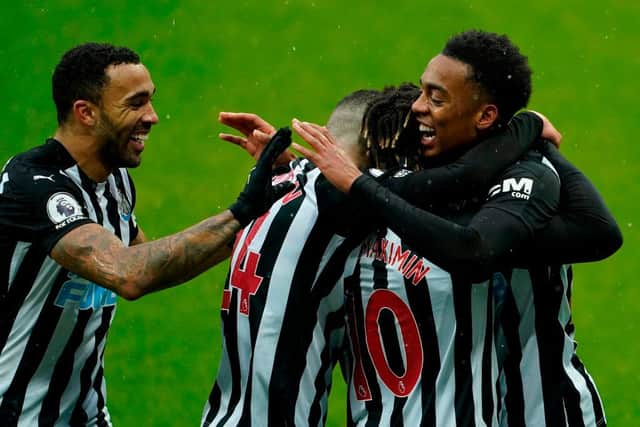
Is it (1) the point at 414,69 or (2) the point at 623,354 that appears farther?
(1) the point at 414,69

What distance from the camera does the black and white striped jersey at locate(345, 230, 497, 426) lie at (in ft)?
13.3

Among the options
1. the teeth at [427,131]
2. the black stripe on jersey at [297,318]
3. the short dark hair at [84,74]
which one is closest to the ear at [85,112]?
the short dark hair at [84,74]

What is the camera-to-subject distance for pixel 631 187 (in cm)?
705

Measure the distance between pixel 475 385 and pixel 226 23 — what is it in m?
3.97

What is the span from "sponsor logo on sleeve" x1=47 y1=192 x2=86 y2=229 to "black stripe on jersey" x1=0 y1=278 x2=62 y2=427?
258 mm

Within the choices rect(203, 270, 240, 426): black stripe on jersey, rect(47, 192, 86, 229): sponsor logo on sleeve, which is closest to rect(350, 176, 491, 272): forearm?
rect(203, 270, 240, 426): black stripe on jersey

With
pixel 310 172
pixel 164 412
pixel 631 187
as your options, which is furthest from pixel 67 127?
pixel 631 187

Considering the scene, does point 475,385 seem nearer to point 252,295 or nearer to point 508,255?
point 508,255

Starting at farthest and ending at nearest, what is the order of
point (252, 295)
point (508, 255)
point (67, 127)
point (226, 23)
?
point (226, 23), point (67, 127), point (252, 295), point (508, 255)

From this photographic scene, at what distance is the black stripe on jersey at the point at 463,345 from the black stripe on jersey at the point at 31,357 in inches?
52.3

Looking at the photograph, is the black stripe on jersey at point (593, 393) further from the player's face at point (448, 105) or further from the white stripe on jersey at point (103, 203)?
the white stripe on jersey at point (103, 203)

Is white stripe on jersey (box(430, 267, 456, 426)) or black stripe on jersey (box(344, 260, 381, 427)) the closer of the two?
white stripe on jersey (box(430, 267, 456, 426))

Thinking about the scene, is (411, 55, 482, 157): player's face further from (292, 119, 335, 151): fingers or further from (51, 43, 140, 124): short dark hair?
(51, 43, 140, 124): short dark hair

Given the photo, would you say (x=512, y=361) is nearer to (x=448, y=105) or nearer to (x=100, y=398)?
(x=448, y=105)
